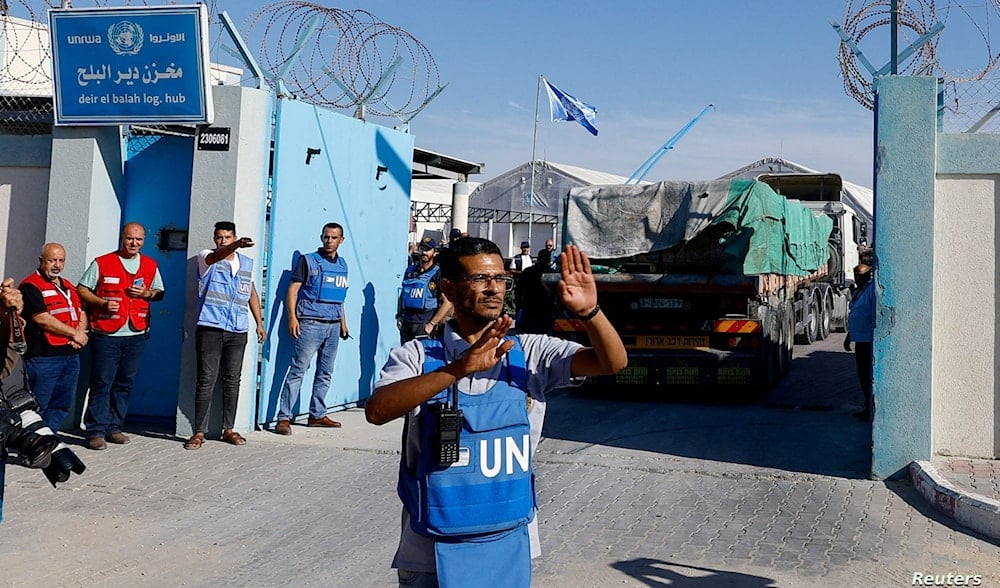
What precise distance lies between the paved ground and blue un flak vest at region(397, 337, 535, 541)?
2.46m

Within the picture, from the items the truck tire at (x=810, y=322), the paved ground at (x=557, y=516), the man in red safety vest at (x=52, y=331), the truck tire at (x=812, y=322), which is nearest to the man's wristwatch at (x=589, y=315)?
the paved ground at (x=557, y=516)

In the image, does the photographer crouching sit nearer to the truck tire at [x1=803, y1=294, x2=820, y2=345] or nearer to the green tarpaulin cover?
the green tarpaulin cover

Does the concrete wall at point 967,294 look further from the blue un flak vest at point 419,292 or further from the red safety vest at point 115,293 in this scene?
the red safety vest at point 115,293

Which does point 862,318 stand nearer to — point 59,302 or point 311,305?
point 311,305

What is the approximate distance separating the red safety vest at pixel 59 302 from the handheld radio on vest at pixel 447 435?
5.47 metres

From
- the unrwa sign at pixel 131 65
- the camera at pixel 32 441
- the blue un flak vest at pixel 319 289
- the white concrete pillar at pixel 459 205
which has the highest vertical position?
the white concrete pillar at pixel 459 205

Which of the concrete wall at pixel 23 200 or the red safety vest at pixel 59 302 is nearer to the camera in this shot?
the red safety vest at pixel 59 302

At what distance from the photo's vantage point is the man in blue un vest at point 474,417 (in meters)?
2.81

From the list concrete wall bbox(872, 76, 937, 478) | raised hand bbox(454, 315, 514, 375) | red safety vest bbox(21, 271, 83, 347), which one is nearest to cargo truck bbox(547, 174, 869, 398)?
concrete wall bbox(872, 76, 937, 478)

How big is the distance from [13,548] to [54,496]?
1138 millimetres

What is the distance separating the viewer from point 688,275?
10984mm

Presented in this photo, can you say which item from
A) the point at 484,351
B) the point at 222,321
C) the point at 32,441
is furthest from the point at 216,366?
the point at 484,351

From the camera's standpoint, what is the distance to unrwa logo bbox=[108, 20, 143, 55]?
8.29 m

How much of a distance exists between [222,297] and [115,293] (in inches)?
32.0
